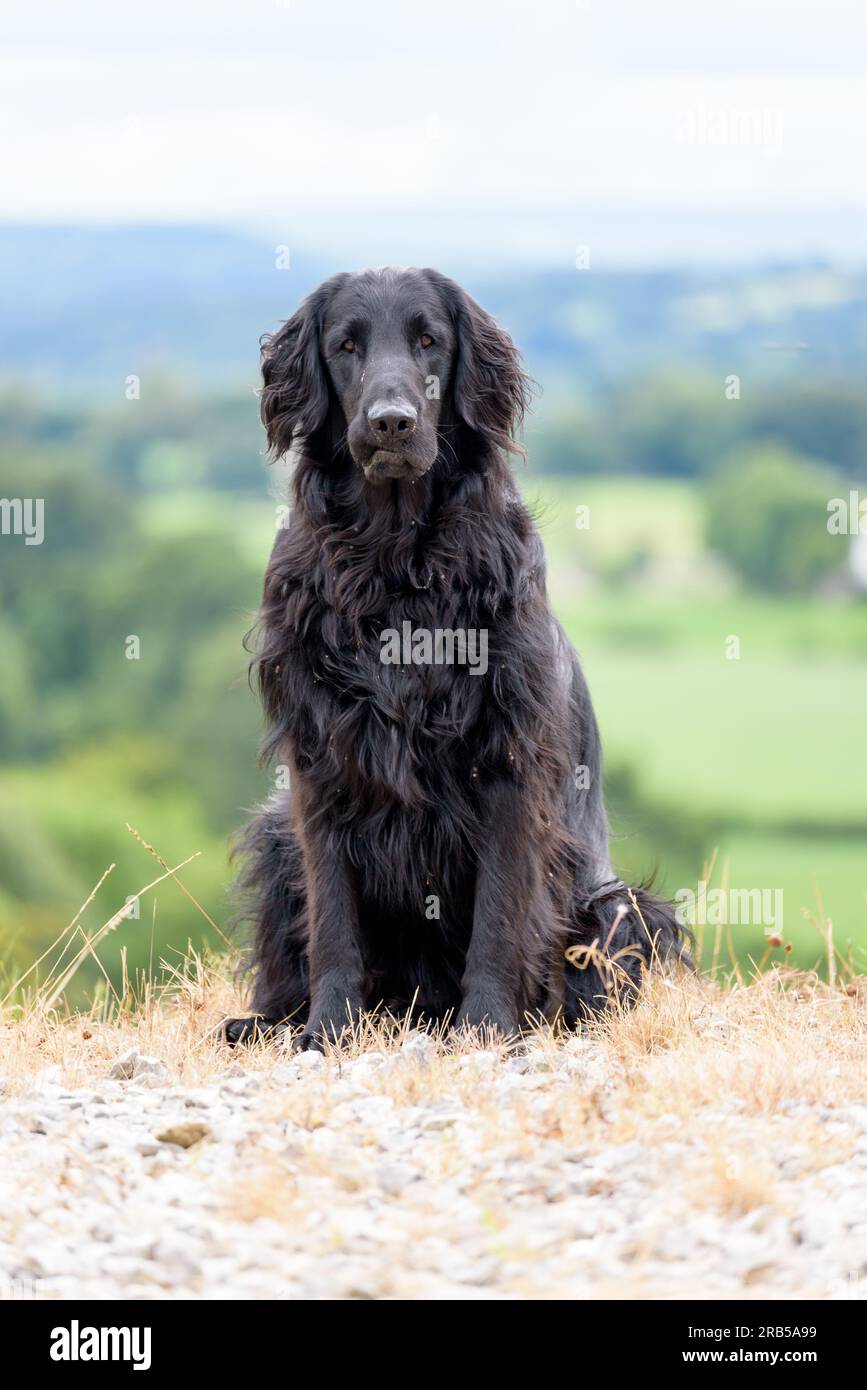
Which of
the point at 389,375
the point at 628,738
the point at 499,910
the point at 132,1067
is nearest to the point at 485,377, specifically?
the point at 389,375

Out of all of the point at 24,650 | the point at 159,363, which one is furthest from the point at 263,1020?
the point at 159,363

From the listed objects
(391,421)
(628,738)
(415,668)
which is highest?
(391,421)

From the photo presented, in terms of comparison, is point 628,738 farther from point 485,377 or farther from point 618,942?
point 485,377

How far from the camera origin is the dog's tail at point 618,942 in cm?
566

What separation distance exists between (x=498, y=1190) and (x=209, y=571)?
129ft

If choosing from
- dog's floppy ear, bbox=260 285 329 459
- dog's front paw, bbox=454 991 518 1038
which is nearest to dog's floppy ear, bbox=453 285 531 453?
dog's floppy ear, bbox=260 285 329 459

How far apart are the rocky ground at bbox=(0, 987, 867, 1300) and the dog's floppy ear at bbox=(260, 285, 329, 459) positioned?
2.07 m

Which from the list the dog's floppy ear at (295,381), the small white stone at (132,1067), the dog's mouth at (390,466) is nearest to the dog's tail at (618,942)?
the small white stone at (132,1067)

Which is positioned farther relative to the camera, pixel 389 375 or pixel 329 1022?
pixel 329 1022

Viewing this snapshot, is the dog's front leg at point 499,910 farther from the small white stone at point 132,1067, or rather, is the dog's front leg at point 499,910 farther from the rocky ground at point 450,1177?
the small white stone at point 132,1067

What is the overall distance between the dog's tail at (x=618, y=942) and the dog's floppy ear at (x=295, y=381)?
1.92 meters

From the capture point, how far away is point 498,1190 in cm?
356

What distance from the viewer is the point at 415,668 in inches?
208

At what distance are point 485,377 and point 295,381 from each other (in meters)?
0.63
